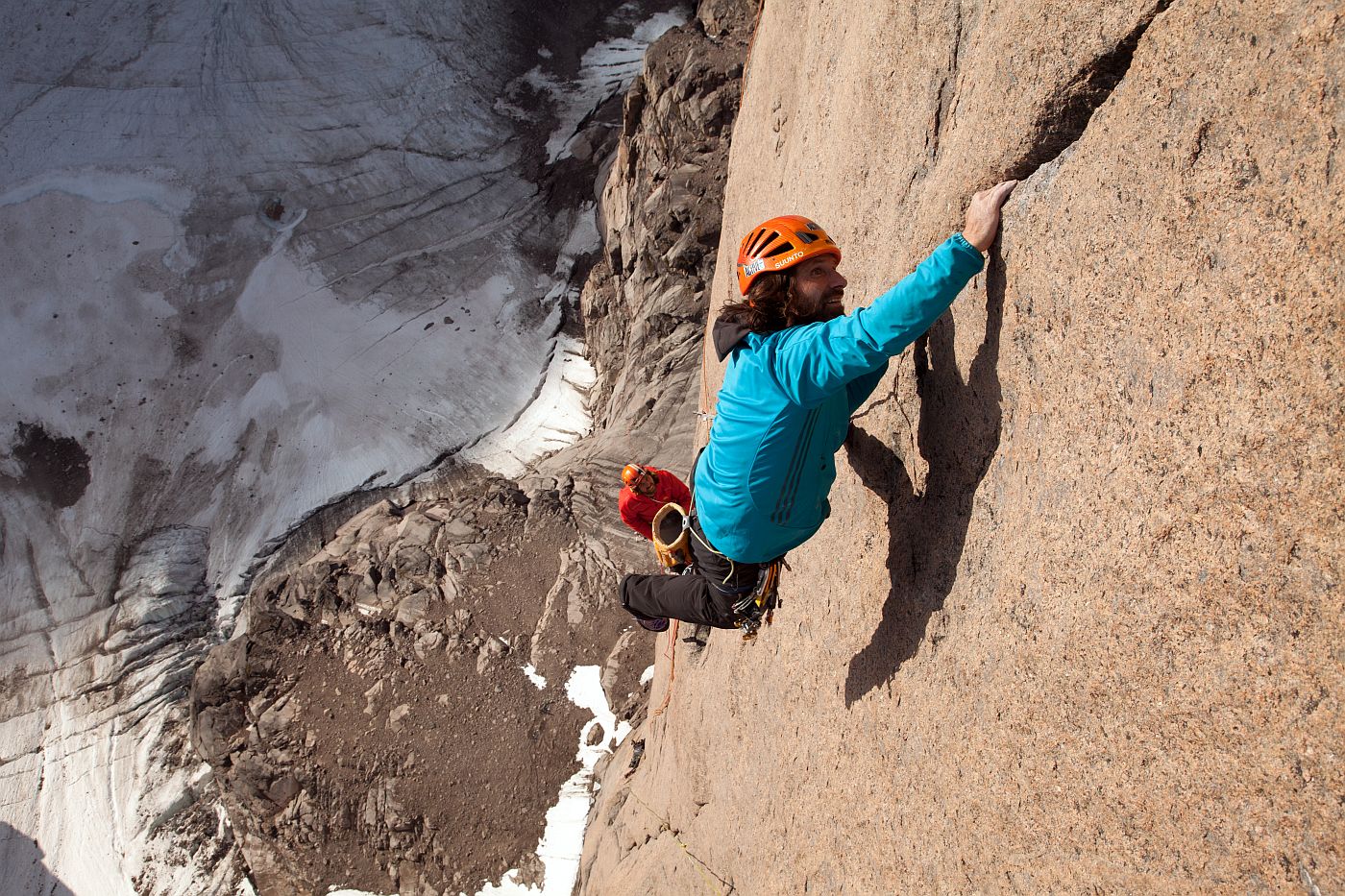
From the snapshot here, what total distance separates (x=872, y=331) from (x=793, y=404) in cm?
57

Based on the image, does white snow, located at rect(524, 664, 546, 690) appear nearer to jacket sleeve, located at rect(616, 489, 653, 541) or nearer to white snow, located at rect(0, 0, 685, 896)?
white snow, located at rect(0, 0, 685, 896)

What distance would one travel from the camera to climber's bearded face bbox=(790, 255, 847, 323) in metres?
3.60

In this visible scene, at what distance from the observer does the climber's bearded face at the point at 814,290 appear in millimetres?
3600

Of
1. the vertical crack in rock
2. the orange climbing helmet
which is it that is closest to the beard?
the orange climbing helmet

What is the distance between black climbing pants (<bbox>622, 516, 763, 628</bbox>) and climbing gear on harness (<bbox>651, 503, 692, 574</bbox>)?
0.09 meters

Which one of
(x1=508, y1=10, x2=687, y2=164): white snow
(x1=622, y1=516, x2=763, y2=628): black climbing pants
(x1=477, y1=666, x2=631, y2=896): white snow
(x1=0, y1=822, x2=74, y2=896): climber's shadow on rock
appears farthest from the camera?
(x1=508, y1=10, x2=687, y2=164): white snow

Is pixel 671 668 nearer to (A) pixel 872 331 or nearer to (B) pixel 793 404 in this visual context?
(B) pixel 793 404

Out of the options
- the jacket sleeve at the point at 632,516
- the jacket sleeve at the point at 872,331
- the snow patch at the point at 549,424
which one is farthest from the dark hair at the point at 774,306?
the snow patch at the point at 549,424

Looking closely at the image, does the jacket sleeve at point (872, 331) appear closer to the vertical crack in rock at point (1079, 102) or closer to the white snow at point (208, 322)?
the vertical crack in rock at point (1079, 102)

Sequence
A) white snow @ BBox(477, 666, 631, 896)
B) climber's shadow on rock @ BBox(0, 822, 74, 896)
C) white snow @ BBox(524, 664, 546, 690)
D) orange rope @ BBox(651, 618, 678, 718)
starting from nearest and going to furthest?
orange rope @ BBox(651, 618, 678, 718) → white snow @ BBox(477, 666, 631, 896) → white snow @ BBox(524, 664, 546, 690) → climber's shadow on rock @ BBox(0, 822, 74, 896)

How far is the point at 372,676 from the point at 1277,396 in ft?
35.8

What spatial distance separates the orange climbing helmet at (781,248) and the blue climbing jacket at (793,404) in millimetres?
274

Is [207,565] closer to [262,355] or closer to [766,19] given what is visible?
[262,355]

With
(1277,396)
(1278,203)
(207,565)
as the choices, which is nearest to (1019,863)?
(1277,396)
